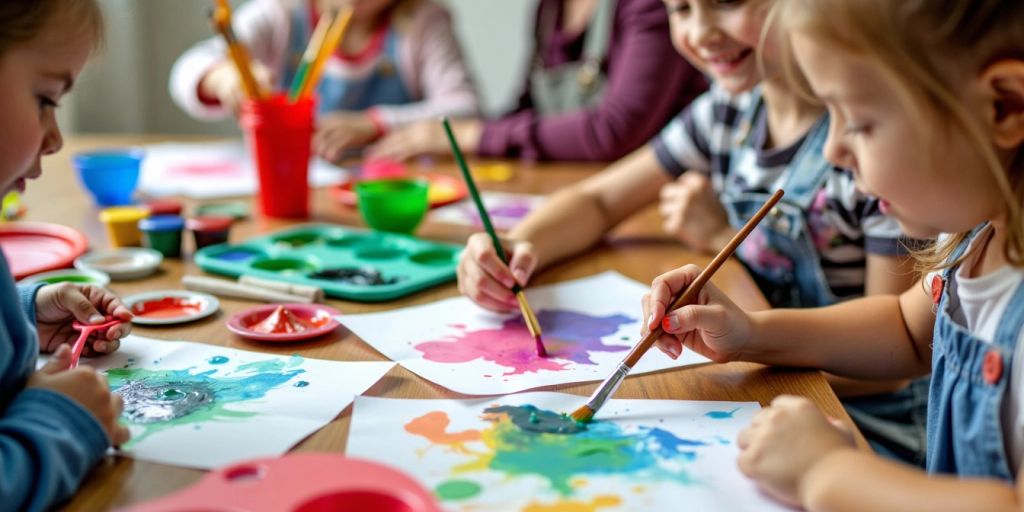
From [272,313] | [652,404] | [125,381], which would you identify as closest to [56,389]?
[125,381]

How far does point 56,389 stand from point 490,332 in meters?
0.37

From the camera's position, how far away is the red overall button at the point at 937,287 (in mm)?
670

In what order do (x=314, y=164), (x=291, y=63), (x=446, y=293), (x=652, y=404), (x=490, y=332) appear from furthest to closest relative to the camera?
(x=291, y=63) → (x=314, y=164) → (x=446, y=293) → (x=490, y=332) → (x=652, y=404)

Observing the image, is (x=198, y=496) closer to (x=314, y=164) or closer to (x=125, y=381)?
(x=125, y=381)

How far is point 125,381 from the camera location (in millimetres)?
659

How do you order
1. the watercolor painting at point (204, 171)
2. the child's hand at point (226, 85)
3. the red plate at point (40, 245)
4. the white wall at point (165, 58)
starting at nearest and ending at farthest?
1. the red plate at point (40, 245)
2. the watercolor painting at point (204, 171)
3. the child's hand at point (226, 85)
4. the white wall at point (165, 58)

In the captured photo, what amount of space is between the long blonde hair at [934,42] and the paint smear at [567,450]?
247mm

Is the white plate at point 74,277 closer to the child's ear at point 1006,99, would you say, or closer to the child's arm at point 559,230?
the child's arm at point 559,230

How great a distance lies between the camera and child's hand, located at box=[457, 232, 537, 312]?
845 millimetres

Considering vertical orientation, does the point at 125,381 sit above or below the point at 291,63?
below

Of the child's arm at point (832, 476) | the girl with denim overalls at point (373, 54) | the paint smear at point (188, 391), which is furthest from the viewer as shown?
the girl with denim overalls at point (373, 54)

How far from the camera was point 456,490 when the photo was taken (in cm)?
51

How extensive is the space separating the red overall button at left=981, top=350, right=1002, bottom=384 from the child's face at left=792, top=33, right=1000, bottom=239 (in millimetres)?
82

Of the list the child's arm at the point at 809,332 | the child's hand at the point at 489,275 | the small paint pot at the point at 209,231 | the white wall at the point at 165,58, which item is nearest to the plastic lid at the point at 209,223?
the small paint pot at the point at 209,231
